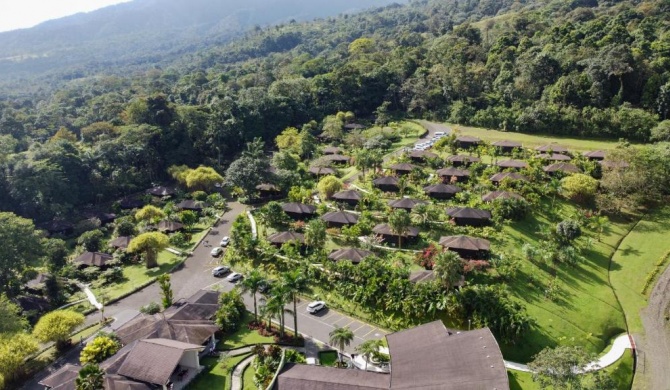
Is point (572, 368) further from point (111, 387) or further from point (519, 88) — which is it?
point (519, 88)

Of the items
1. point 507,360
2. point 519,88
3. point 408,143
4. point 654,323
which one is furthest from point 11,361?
point 519,88

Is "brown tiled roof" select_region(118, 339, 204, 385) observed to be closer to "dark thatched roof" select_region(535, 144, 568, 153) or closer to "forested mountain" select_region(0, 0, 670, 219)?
"forested mountain" select_region(0, 0, 670, 219)

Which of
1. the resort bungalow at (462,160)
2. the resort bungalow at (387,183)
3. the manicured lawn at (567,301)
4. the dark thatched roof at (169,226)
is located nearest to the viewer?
the manicured lawn at (567,301)

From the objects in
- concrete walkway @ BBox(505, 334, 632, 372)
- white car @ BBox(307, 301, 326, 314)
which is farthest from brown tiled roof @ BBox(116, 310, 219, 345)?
concrete walkway @ BBox(505, 334, 632, 372)

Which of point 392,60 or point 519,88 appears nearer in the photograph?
point 519,88

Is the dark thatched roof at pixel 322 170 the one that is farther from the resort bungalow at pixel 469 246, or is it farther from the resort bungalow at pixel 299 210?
the resort bungalow at pixel 469 246

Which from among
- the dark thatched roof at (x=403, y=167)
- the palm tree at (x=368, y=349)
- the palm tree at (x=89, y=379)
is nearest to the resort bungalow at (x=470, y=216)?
the dark thatched roof at (x=403, y=167)
